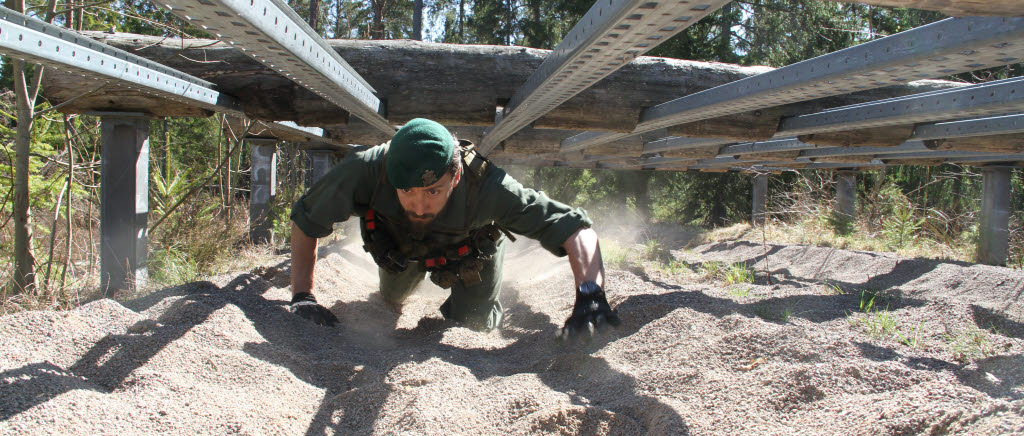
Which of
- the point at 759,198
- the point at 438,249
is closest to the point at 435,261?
the point at 438,249

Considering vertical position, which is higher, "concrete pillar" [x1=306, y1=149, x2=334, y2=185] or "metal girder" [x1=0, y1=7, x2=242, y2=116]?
"metal girder" [x1=0, y1=7, x2=242, y2=116]

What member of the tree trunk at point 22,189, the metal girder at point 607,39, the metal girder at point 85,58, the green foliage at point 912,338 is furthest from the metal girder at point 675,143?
the tree trunk at point 22,189

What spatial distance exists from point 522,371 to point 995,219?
667cm

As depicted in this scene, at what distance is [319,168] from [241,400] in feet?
23.3

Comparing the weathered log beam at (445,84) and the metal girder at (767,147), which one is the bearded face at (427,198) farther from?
the metal girder at (767,147)

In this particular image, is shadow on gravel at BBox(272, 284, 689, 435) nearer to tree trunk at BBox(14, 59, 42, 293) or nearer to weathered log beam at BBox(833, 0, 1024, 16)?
weathered log beam at BBox(833, 0, 1024, 16)

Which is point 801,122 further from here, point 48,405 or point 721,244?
point 721,244

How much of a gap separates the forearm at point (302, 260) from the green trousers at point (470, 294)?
735 mm

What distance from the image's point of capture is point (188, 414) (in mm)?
1826

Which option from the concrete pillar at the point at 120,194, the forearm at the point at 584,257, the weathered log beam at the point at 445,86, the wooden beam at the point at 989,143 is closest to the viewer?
the forearm at the point at 584,257

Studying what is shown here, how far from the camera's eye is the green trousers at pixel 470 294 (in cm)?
392

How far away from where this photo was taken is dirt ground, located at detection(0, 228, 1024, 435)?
1.75 m

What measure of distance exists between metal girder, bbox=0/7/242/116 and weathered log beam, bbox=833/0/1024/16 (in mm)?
2082

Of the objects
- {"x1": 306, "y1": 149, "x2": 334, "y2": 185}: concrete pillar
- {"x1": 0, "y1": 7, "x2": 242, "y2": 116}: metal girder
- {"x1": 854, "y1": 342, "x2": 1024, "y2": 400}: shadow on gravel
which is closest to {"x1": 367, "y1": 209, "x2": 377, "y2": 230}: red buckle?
{"x1": 0, "y1": 7, "x2": 242, "y2": 116}: metal girder
